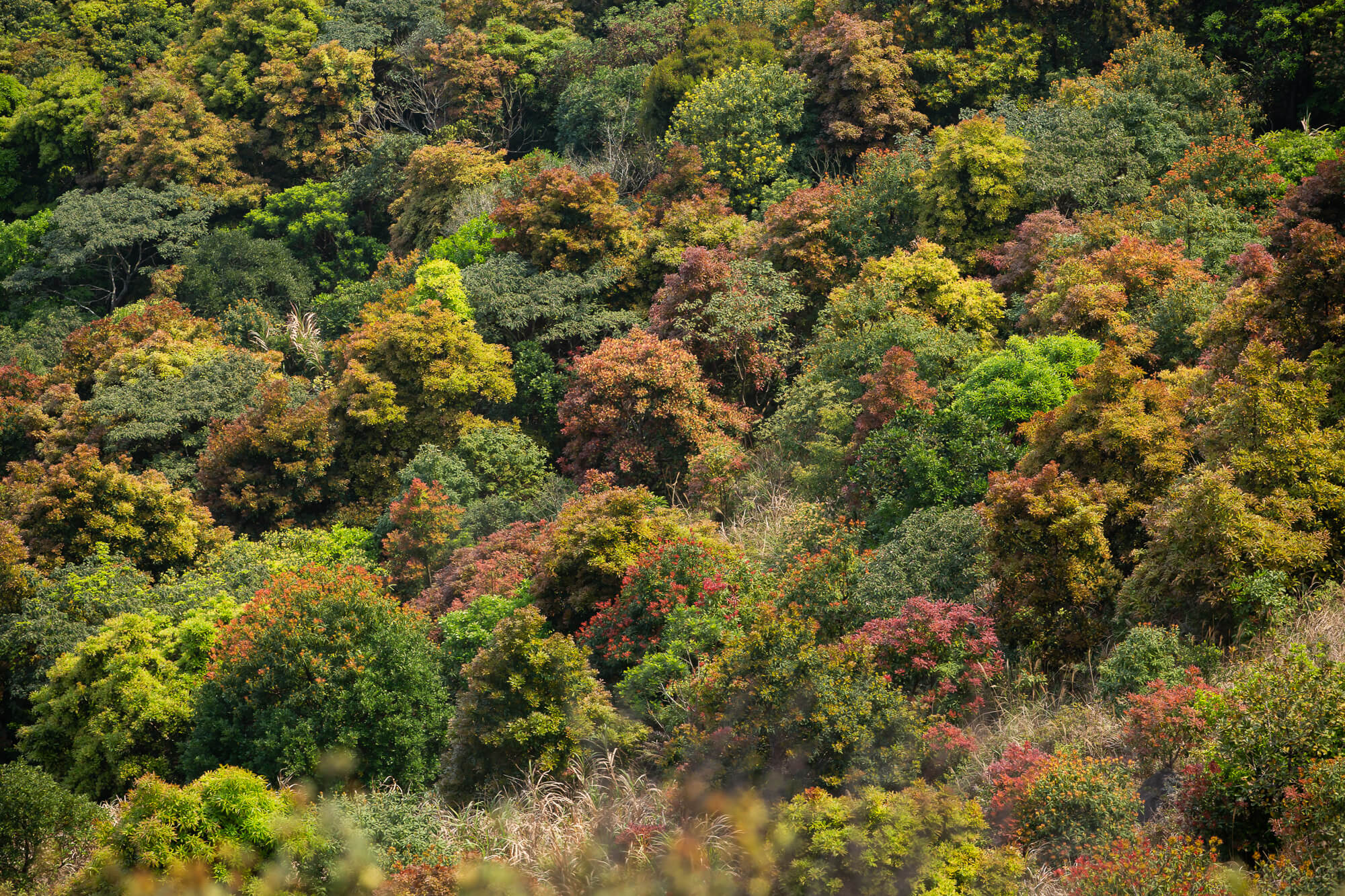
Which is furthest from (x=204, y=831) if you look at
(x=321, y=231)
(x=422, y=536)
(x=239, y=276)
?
(x=321, y=231)

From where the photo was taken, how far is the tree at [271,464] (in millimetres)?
22234

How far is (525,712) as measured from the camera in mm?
12672

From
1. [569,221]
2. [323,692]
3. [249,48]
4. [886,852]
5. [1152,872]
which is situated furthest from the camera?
[249,48]

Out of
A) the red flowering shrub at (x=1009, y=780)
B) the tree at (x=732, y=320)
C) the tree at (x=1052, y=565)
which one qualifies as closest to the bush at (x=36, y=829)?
the red flowering shrub at (x=1009, y=780)

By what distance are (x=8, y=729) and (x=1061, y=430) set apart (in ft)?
57.7

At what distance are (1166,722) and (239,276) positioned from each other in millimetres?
29834

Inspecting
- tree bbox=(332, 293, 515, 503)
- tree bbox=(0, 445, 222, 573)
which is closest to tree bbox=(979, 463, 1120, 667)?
tree bbox=(332, 293, 515, 503)

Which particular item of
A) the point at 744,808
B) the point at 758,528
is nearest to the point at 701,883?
the point at 744,808

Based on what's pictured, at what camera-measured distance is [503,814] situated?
1164 cm

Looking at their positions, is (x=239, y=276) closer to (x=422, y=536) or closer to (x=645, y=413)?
(x=422, y=536)

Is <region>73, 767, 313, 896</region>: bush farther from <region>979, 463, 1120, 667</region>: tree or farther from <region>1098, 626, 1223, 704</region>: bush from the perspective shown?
<region>1098, 626, 1223, 704</region>: bush

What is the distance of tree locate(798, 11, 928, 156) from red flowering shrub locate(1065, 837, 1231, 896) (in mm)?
19669

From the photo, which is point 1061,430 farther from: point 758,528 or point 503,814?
point 503,814

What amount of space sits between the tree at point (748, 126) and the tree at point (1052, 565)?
15.9 metres
